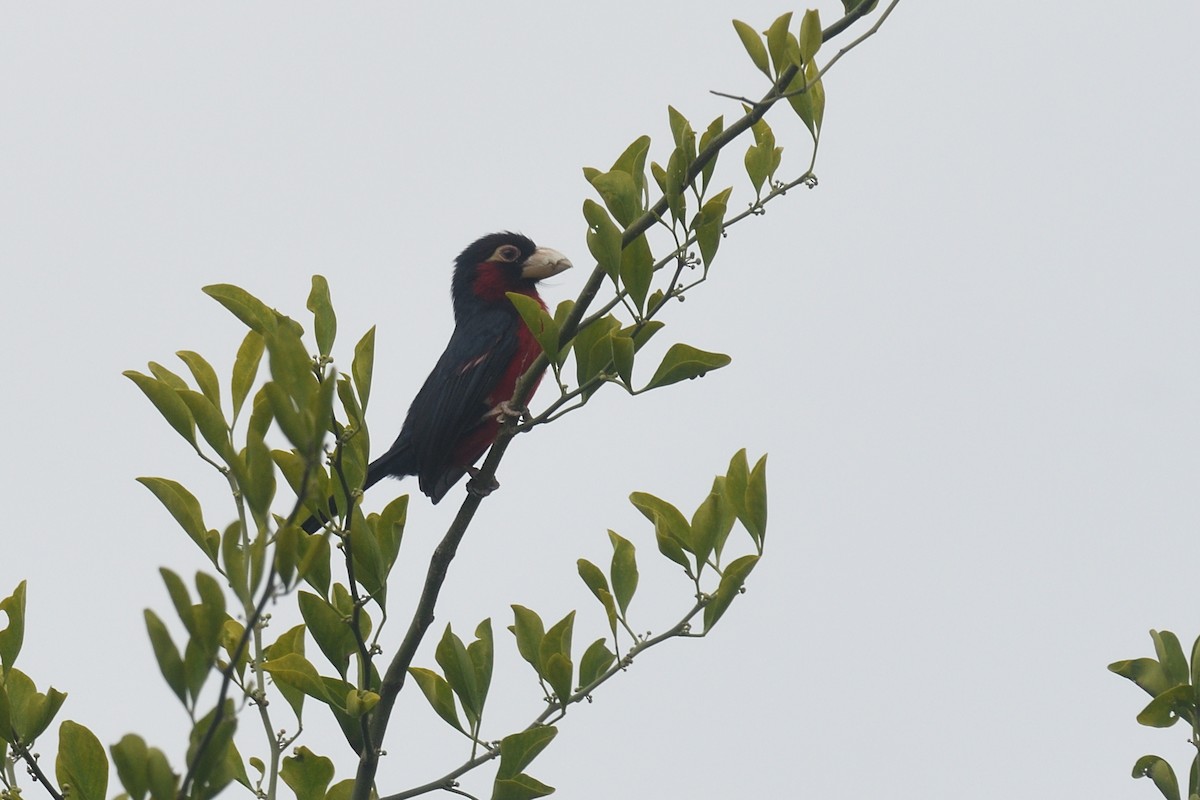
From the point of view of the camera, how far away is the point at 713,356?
11.8 ft

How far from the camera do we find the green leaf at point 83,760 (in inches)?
114

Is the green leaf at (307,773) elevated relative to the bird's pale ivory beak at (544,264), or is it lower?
lower

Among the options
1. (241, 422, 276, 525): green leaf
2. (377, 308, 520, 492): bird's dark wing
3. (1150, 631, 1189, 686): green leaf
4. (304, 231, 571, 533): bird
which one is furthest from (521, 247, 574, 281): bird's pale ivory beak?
(241, 422, 276, 525): green leaf

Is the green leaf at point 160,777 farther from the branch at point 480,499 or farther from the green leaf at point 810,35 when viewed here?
the green leaf at point 810,35

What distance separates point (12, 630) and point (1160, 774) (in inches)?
103

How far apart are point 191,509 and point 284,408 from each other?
155 centimetres

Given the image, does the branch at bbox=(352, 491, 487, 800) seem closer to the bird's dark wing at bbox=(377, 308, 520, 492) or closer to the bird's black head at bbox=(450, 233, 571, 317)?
the bird's dark wing at bbox=(377, 308, 520, 492)

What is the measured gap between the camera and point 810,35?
346cm

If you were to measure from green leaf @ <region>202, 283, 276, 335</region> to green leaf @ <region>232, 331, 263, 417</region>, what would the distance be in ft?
0.16

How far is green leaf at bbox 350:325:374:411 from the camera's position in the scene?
3490 mm

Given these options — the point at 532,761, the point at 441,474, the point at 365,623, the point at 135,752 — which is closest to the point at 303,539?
the point at 365,623

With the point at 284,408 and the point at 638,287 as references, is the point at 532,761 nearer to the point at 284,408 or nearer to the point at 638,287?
the point at 638,287

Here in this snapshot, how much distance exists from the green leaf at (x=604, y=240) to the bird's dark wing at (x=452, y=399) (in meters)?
2.87

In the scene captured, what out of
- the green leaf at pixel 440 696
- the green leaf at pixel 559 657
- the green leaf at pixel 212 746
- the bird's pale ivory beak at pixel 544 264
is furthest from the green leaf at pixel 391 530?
the bird's pale ivory beak at pixel 544 264
